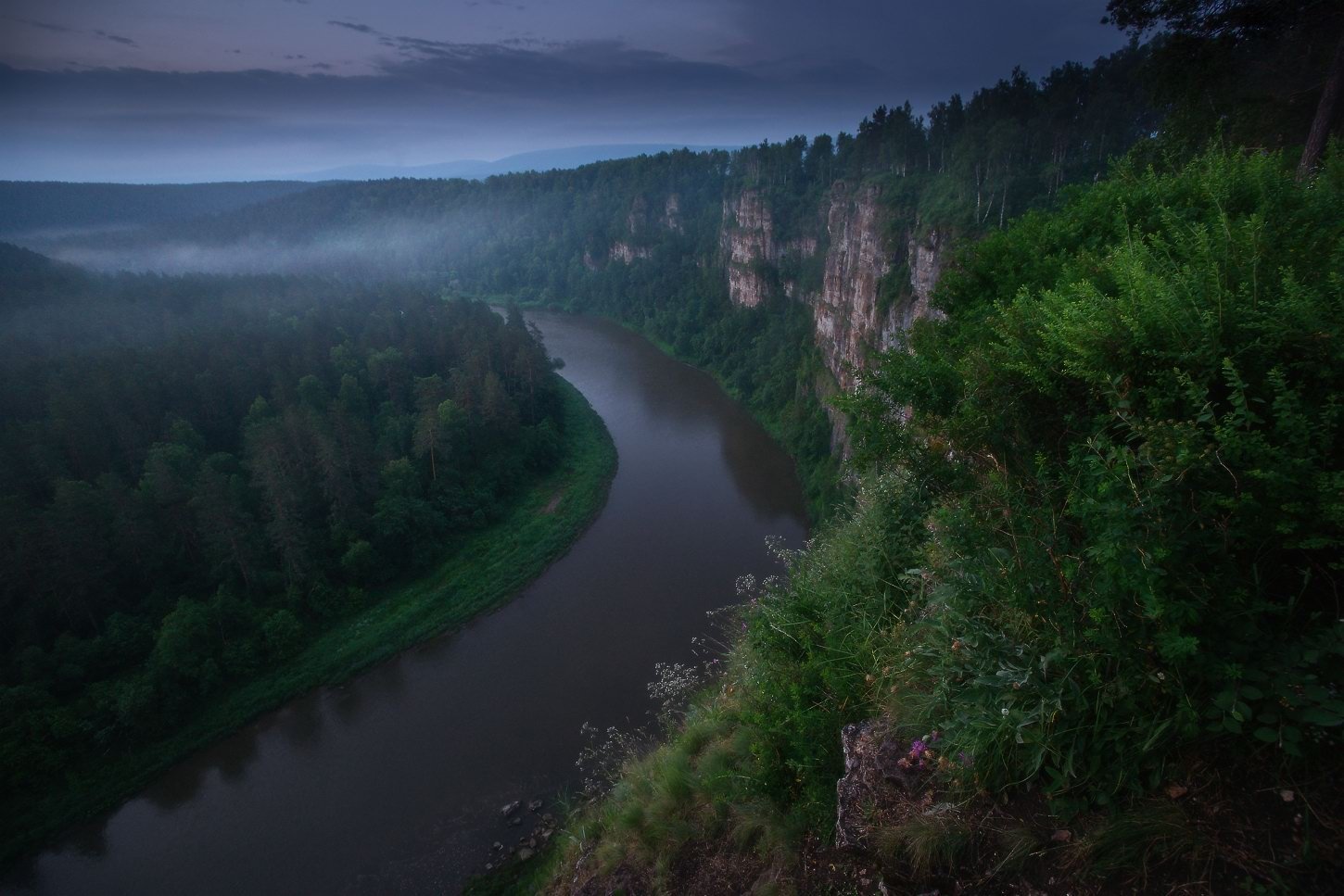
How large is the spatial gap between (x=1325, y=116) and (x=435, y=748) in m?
21.7

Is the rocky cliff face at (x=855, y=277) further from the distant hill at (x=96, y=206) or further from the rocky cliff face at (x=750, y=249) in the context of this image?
the distant hill at (x=96, y=206)

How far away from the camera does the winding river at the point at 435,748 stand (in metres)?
15.0

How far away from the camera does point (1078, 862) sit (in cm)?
320

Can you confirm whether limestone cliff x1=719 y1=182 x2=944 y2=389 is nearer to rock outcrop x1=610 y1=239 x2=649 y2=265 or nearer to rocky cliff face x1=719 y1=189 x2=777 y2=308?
rocky cliff face x1=719 y1=189 x2=777 y2=308

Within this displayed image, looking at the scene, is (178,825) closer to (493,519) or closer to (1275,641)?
(493,519)

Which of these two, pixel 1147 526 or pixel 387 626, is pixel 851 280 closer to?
pixel 387 626

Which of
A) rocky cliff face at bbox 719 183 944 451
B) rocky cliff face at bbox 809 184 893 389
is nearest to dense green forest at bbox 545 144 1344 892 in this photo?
rocky cliff face at bbox 719 183 944 451

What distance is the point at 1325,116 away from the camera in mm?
8492

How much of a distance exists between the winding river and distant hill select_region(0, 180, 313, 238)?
111798 mm

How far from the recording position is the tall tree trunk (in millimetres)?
8281

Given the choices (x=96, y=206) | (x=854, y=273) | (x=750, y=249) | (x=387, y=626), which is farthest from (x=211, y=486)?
(x=96, y=206)

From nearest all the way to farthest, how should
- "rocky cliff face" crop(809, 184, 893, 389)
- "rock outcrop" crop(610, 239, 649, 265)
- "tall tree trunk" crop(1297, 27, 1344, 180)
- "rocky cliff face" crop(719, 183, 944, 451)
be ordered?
"tall tree trunk" crop(1297, 27, 1344, 180), "rocky cliff face" crop(719, 183, 944, 451), "rocky cliff face" crop(809, 184, 893, 389), "rock outcrop" crop(610, 239, 649, 265)

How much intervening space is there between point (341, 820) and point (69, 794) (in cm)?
742

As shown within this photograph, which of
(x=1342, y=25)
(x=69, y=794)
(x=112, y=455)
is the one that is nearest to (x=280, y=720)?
(x=69, y=794)
